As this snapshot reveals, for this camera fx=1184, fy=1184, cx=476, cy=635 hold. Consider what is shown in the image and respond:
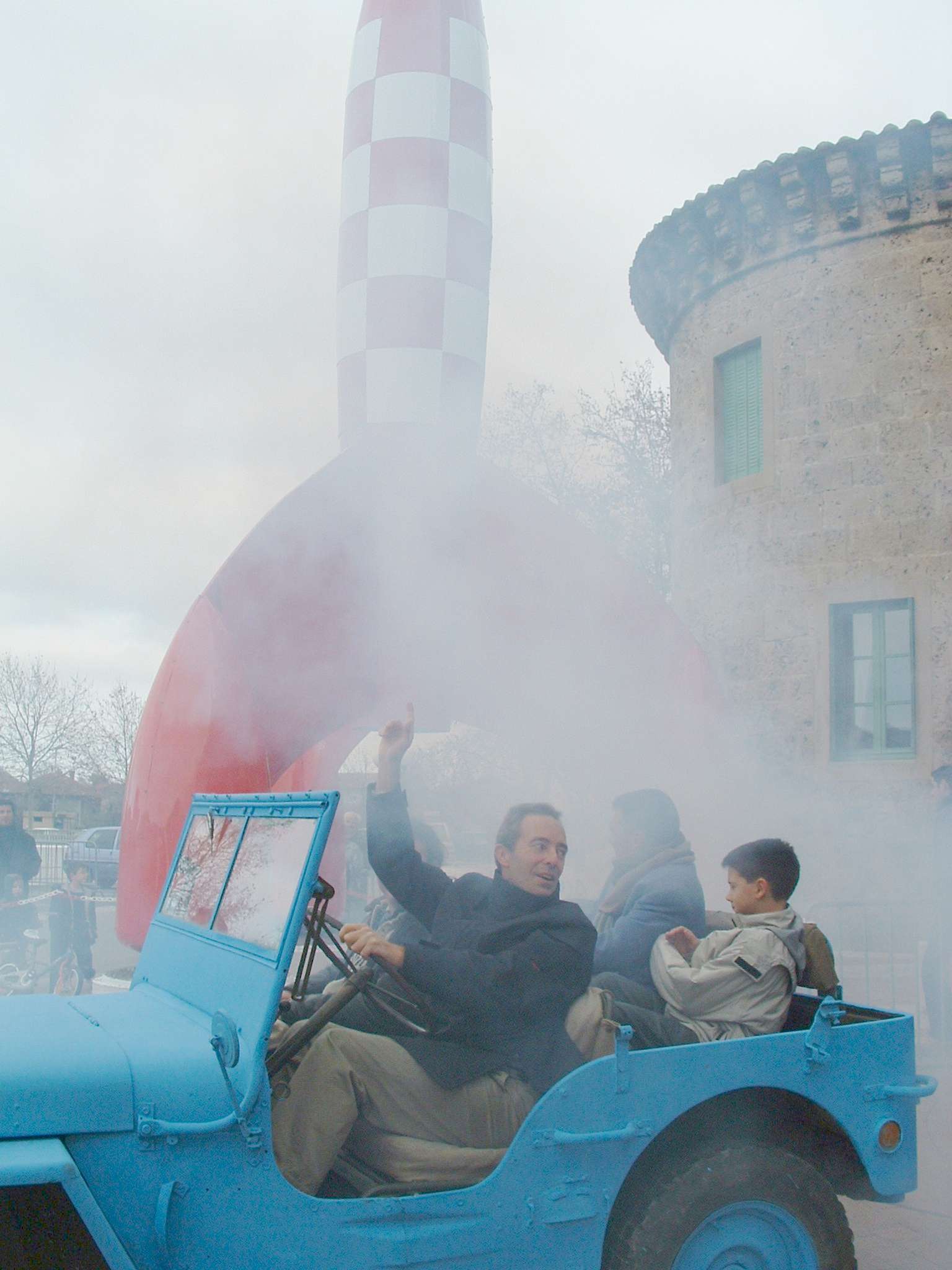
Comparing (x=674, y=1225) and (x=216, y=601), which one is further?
(x=216, y=601)

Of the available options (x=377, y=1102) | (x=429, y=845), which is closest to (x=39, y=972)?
(x=429, y=845)

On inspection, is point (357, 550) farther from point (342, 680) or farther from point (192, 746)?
point (192, 746)

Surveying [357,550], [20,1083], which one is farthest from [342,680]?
[20,1083]

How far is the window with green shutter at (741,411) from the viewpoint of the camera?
944 cm

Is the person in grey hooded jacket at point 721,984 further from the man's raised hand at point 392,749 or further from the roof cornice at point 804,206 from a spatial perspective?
the roof cornice at point 804,206

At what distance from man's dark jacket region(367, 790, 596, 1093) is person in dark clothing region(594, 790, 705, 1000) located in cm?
30

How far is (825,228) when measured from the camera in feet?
29.1

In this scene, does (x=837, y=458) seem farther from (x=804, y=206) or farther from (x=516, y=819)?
(x=516, y=819)

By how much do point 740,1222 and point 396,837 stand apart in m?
1.12

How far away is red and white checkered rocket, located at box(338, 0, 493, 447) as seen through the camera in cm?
482

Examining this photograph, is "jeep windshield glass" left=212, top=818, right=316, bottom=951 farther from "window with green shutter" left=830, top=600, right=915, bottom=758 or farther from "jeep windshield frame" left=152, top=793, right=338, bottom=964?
"window with green shutter" left=830, top=600, right=915, bottom=758

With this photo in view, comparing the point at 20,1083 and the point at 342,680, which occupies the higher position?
the point at 342,680

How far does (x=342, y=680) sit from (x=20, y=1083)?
3.01 metres

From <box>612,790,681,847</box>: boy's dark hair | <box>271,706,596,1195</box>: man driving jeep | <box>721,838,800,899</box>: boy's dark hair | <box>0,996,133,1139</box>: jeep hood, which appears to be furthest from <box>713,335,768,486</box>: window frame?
<box>0,996,133,1139</box>: jeep hood
